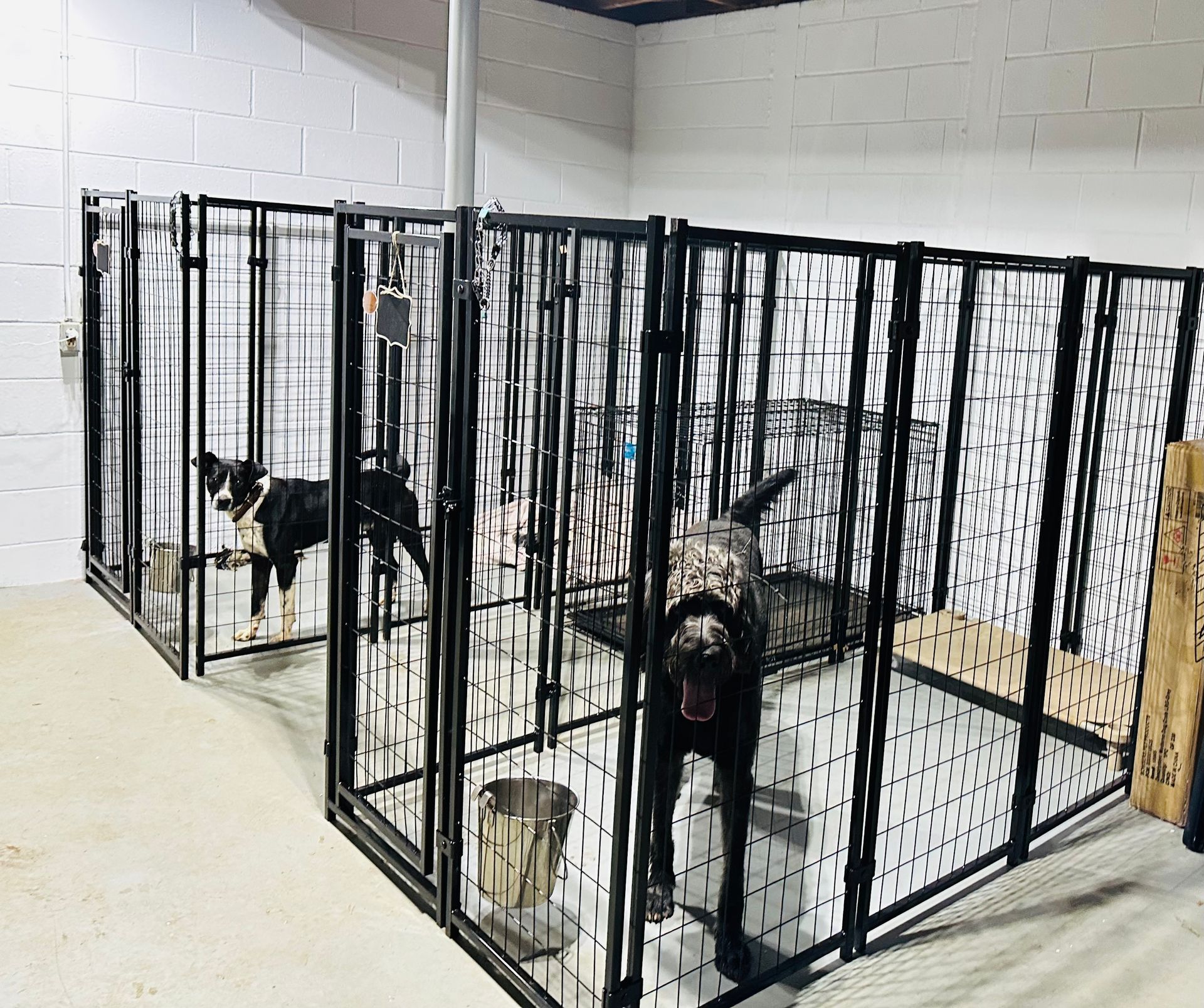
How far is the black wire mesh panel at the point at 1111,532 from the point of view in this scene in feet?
12.0

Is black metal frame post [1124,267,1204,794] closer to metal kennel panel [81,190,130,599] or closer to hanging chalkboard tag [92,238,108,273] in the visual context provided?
metal kennel panel [81,190,130,599]

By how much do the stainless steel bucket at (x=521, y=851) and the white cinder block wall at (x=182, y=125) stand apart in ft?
10.4

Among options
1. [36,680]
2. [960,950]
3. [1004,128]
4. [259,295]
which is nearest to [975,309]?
[1004,128]

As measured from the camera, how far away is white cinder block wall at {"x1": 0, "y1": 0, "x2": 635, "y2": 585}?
4.53 m

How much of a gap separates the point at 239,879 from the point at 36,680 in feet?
4.98

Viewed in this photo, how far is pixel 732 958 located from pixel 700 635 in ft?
2.41

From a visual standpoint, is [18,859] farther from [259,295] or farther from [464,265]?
[259,295]

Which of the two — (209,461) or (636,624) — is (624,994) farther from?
(209,461)

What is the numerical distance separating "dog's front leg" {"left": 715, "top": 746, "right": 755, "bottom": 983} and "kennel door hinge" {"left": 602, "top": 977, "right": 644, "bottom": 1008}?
13.7 inches

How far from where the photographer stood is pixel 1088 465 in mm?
3906

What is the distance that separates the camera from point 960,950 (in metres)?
2.62

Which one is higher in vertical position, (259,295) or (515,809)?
(259,295)

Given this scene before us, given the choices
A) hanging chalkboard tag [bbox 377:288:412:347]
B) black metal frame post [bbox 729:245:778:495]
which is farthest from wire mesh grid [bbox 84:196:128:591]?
black metal frame post [bbox 729:245:778:495]

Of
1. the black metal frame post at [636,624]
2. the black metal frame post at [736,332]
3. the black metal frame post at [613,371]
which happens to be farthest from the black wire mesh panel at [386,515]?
the black metal frame post at [736,332]
